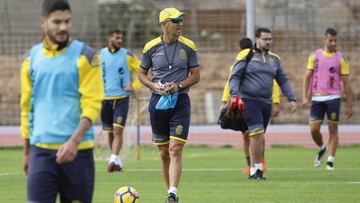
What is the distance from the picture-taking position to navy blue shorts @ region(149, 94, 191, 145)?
1213 cm

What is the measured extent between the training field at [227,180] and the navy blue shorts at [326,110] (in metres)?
0.87

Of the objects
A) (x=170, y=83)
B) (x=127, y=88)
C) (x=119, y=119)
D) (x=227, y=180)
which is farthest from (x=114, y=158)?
(x=170, y=83)

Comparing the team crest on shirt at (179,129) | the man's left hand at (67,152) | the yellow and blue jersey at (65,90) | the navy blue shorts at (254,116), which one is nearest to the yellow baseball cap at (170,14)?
the team crest on shirt at (179,129)

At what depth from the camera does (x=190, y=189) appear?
1359 cm

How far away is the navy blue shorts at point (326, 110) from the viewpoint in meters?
17.8

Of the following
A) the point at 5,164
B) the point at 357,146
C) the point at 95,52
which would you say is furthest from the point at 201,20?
the point at 95,52

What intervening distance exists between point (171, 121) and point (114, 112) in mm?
6010

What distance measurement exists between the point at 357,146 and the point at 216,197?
1338 centimetres

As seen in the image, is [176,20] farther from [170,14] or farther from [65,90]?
[65,90]

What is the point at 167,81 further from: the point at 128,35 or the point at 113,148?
the point at 128,35

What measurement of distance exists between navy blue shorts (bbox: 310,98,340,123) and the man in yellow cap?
19.2ft

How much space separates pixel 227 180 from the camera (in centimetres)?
1511

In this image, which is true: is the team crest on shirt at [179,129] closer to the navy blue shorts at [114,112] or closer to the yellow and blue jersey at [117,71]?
the navy blue shorts at [114,112]

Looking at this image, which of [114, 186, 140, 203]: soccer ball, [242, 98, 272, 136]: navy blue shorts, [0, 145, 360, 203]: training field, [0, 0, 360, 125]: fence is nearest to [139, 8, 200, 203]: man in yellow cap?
[0, 145, 360, 203]: training field
